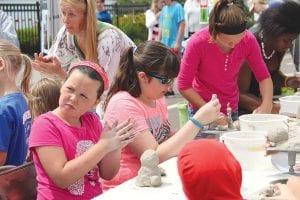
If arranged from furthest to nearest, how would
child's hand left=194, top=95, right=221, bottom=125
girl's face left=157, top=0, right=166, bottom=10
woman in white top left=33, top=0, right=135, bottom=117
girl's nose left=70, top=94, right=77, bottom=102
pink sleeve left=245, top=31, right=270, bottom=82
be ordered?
girl's face left=157, top=0, right=166, bottom=10, pink sleeve left=245, top=31, right=270, bottom=82, woman in white top left=33, top=0, right=135, bottom=117, child's hand left=194, top=95, right=221, bottom=125, girl's nose left=70, top=94, right=77, bottom=102

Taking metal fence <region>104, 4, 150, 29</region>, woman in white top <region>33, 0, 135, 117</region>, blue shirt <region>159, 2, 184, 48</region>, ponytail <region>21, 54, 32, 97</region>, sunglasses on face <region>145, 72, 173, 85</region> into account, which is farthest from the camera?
metal fence <region>104, 4, 150, 29</region>

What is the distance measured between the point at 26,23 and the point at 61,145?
585 inches

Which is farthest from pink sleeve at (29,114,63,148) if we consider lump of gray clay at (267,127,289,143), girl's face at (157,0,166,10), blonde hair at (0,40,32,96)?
girl's face at (157,0,166,10)

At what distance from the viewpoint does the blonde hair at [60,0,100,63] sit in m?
3.92

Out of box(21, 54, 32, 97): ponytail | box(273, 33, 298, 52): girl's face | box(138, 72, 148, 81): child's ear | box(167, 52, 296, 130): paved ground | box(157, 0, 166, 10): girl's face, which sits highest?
box(157, 0, 166, 10): girl's face

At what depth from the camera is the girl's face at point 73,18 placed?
3.92m

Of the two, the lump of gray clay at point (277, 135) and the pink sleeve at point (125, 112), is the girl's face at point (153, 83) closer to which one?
the pink sleeve at point (125, 112)

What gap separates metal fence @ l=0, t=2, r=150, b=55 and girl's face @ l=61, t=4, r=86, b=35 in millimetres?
10313

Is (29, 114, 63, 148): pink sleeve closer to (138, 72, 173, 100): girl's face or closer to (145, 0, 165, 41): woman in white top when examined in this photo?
(138, 72, 173, 100): girl's face

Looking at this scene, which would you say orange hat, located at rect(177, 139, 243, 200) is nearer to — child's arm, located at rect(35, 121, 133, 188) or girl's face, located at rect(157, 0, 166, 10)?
child's arm, located at rect(35, 121, 133, 188)

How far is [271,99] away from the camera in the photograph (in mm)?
4234

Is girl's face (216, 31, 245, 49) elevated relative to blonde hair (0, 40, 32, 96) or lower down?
elevated

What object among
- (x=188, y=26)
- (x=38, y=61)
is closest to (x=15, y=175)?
(x=38, y=61)

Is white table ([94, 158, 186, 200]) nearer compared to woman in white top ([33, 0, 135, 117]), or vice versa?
white table ([94, 158, 186, 200])
